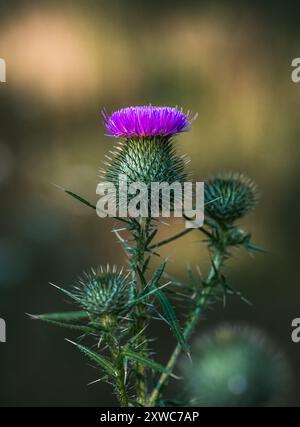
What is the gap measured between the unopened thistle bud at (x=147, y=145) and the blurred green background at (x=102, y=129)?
2.30 m

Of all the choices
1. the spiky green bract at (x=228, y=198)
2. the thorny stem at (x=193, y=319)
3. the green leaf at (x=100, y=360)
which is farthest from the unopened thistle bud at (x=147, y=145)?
the green leaf at (x=100, y=360)

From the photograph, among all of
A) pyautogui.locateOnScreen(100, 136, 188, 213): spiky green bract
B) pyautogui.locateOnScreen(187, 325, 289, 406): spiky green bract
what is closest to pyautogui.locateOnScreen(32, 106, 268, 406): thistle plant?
pyautogui.locateOnScreen(100, 136, 188, 213): spiky green bract

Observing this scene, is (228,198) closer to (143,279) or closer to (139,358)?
(143,279)

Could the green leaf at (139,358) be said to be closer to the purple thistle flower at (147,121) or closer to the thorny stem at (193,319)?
the thorny stem at (193,319)

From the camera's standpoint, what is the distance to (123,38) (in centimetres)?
441

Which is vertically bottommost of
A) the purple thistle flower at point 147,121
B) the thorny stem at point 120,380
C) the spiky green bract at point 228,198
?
the thorny stem at point 120,380

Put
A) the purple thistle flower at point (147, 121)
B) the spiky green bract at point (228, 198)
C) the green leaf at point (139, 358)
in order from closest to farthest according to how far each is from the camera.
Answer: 1. the green leaf at point (139, 358)
2. the purple thistle flower at point (147, 121)
3. the spiky green bract at point (228, 198)

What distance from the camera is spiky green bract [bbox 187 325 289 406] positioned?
258cm

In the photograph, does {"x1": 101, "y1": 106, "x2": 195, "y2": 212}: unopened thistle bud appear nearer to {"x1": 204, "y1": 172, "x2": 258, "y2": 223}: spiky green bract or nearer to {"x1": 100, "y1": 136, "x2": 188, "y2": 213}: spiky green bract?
{"x1": 100, "y1": 136, "x2": 188, "y2": 213}: spiky green bract

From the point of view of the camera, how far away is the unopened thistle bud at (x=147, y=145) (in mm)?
1792

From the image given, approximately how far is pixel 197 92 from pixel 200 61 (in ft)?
0.62

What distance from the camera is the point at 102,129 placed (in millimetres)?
4336

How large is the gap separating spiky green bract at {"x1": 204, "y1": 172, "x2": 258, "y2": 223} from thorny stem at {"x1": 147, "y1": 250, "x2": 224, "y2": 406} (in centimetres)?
12

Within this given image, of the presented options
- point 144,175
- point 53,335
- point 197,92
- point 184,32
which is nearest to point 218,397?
point 144,175
